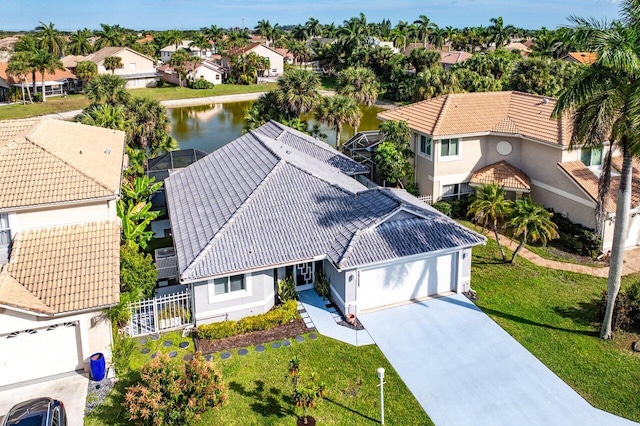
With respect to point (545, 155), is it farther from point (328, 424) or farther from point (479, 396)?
point (328, 424)

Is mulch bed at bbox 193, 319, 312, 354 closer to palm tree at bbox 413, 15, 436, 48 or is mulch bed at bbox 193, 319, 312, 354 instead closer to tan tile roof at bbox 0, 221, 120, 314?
tan tile roof at bbox 0, 221, 120, 314

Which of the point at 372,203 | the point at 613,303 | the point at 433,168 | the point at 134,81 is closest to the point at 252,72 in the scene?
the point at 134,81

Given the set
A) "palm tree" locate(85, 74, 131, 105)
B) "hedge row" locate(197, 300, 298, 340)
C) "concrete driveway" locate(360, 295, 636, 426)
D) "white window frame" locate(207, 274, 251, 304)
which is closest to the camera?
"concrete driveway" locate(360, 295, 636, 426)

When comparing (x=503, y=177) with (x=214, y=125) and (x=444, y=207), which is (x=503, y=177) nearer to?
(x=444, y=207)

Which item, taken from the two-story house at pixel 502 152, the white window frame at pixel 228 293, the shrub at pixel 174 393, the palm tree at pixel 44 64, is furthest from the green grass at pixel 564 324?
the palm tree at pixel 44 64

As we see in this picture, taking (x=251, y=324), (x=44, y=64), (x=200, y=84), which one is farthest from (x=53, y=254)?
(x=200, y=84)

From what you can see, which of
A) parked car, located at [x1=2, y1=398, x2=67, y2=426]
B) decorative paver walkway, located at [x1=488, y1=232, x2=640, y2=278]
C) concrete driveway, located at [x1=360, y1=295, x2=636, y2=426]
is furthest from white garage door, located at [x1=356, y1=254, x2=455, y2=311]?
parked car, located at [x1=2, y1=398, x2=67, y2=426]
